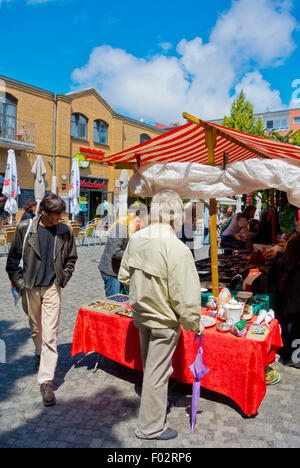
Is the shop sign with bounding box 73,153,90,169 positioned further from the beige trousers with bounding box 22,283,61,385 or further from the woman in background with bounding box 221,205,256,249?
the beige trousers with bounding box 22,283,61,385

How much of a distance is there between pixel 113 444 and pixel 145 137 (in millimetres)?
28199

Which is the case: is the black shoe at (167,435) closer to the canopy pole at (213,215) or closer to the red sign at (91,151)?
the canopy pole at (213,215)

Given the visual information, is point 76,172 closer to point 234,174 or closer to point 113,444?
point 234,174

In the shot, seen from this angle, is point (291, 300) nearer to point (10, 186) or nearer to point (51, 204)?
point (51, 204)

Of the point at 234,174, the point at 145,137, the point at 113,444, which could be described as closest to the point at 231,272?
the point at 234,174

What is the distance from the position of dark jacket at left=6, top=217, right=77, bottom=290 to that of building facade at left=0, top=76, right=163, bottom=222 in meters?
15.1

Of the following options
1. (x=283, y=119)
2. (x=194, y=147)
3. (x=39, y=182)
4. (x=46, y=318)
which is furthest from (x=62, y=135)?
(x=283, y=119)

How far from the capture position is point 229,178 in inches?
155

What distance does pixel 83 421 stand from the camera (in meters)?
2.94

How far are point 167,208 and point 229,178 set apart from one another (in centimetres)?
157

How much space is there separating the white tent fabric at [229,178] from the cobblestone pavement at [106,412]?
2.10 meters

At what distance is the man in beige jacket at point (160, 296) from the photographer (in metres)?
2.46

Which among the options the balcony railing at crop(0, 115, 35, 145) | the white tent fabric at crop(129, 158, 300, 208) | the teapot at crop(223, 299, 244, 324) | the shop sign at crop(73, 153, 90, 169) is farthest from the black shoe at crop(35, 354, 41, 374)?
the shop sign at crop(73, 153, 90, 169)

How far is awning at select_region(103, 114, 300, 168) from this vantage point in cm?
404
